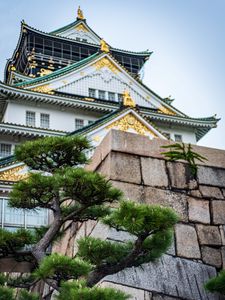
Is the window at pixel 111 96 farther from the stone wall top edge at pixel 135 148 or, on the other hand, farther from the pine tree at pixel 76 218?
the pine tree at pixel 76 218

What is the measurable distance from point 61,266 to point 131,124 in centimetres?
1665

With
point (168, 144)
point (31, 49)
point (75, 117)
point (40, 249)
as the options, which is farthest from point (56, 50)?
point (40, 249)

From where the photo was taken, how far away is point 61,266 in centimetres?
460

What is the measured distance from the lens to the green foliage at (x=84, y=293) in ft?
13.9

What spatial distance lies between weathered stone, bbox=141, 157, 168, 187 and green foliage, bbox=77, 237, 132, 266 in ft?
6.41

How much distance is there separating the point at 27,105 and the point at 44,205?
797 inches

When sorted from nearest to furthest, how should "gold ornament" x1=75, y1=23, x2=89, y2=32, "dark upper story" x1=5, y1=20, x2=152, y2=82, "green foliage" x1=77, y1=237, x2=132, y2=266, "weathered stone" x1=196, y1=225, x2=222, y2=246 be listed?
"green foliage" x1=77, y1=237, x2=132, y2=266 < "weathered stone" x1=196, y1=225, x2=222, y2=246 < "dark upper story" x1=5, y1=20, x2=152, y2=82 < "gold ornament" x1=75, y1=23, x2=89, y2=32

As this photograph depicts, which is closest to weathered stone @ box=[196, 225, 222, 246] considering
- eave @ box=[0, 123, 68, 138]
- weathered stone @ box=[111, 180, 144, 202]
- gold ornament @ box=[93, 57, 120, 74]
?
weathered stone @ box=[111, 180, 144, 202]

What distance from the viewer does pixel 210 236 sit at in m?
7.00

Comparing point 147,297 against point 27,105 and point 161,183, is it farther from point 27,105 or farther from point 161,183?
point 27,105

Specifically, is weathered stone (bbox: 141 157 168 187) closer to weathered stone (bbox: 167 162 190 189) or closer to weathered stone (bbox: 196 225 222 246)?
weathered stone (bbox: 167 162 190 189)

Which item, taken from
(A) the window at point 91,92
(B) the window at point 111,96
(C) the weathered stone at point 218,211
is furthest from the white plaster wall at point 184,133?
(C) the weathered stone at point 218,211

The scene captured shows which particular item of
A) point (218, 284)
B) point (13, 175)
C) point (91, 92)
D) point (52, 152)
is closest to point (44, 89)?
point (91, 92)

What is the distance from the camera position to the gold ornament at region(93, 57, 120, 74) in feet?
94.1
